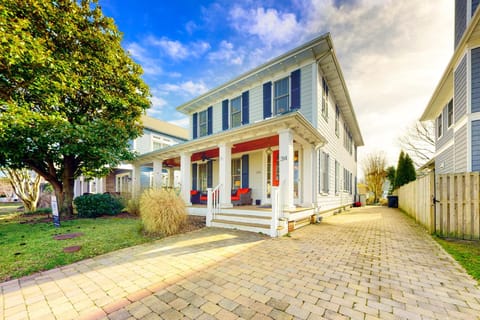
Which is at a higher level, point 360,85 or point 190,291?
point 360,85

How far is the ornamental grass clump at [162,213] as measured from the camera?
5.36 m

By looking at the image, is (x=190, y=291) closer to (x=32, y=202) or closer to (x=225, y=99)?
(x=225, y=99)

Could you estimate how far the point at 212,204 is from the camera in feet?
22.7

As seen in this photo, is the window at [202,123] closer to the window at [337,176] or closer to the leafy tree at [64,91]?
the leafy tree at [64,91]

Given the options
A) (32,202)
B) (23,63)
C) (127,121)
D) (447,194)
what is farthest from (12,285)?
(32,202)

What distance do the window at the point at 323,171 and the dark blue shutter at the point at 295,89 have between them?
2.16 m

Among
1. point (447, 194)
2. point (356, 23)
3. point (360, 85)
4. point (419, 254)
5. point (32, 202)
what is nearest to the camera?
point (419, 254)

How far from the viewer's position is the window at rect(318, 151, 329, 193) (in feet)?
26.3

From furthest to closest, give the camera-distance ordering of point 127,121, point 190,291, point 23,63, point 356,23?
point 127,121, point 356,23, point 23,63, point 190,291

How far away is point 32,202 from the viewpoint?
11.4 meters

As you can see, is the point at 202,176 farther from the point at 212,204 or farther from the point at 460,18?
the point at 460,18

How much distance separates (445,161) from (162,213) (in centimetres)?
1197

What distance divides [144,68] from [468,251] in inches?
480

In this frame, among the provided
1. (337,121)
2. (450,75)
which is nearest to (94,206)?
(337,121)
